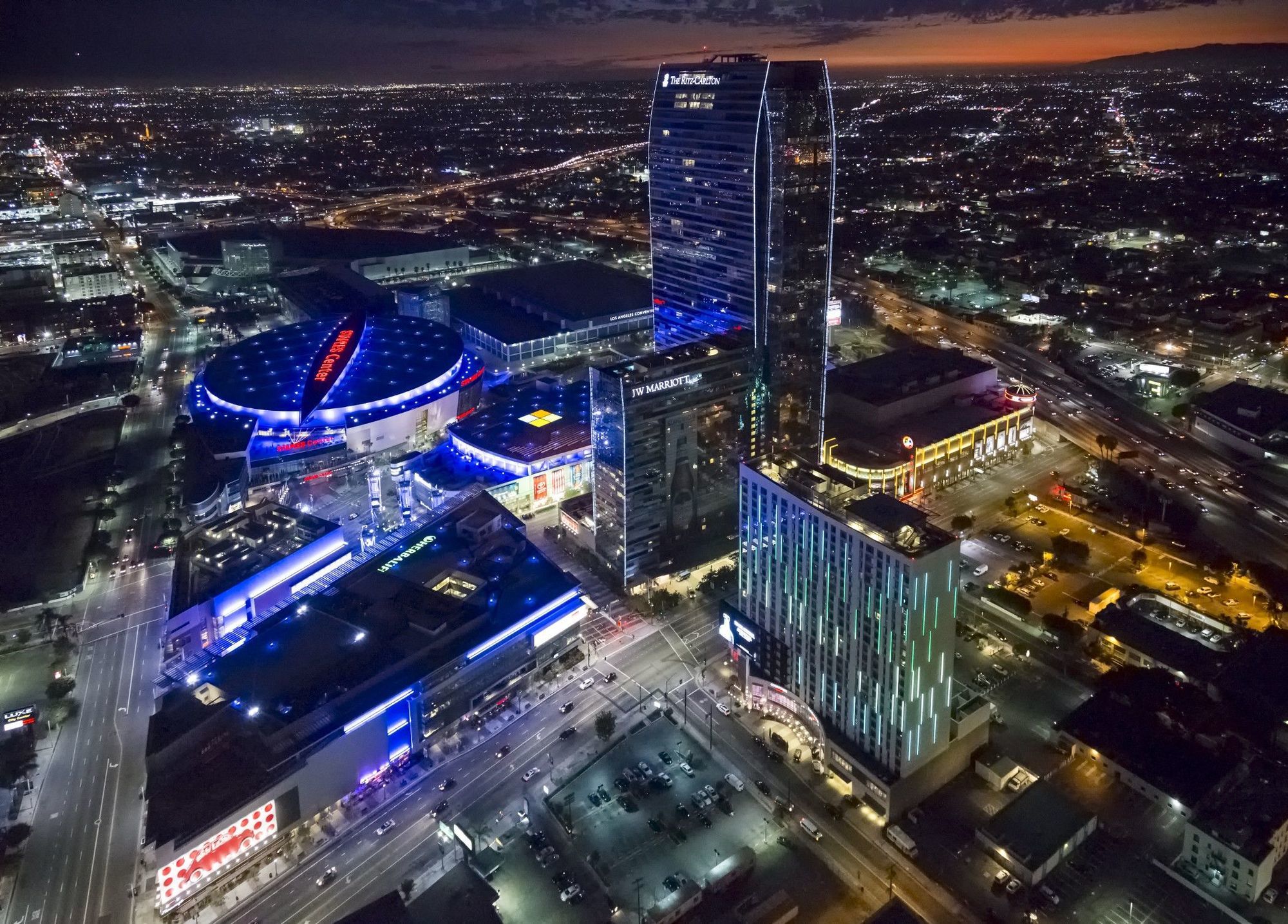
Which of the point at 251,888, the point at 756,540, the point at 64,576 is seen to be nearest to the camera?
the point at 251,888

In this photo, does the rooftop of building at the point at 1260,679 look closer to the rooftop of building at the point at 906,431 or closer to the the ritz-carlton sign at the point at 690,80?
the rooftop of building at the point at 906,431

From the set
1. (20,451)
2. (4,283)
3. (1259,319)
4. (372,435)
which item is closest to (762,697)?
(372,435)

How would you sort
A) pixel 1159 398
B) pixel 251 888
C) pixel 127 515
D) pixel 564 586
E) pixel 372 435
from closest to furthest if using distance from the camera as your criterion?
pixel 251 888 → pixel 564 586 → pixel 127 515 → pixel 372 435 → pixel 1159 398

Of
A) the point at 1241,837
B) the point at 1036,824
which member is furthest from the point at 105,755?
the point at 1241,837

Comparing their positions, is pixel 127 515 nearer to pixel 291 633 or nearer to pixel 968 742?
pixel 291 633

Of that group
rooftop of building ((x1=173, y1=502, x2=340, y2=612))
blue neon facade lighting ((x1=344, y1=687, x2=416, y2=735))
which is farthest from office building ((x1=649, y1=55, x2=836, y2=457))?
rooftop of building ((x1=173, y1=502, x2=340, y2=612))

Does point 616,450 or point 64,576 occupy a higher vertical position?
point 616,450

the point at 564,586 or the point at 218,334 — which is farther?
the point at 218,334

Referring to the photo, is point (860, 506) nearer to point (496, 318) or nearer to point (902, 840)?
point (902, 840)
